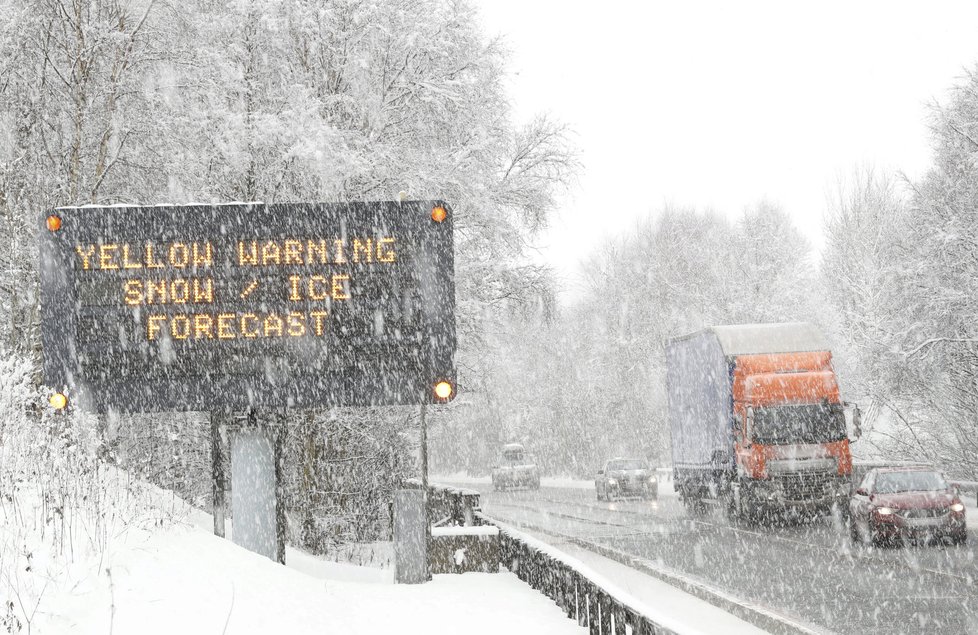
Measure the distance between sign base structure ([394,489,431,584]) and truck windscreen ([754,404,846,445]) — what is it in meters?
12.7

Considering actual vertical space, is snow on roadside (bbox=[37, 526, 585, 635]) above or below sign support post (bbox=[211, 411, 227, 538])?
below

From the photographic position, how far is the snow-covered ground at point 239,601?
295 inches

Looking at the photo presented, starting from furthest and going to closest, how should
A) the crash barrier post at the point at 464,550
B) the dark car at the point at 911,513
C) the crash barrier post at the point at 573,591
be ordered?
the dark car at the point at 911,513 → the crash barrier post at the point at 464,550 → the crash barrier post at the point at 573,591

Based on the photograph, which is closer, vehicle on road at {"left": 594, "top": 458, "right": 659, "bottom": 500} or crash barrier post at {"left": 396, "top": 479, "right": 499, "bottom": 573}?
crash barrier post at {"left": 396, "top": 479, "right": 499, "bottom": 573}

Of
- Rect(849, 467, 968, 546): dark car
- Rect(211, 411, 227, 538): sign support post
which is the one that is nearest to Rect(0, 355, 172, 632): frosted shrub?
Rect(211, 411, 227, 538): sign support post

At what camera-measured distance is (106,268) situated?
33.9ft

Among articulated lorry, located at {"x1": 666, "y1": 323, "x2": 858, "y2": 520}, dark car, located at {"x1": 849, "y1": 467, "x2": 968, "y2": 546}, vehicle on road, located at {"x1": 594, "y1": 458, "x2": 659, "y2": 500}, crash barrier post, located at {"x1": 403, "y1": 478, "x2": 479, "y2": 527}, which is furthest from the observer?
vehicle on road, located at {"x1": 594, "y1": 458, "x2": 659, "y2": 500}

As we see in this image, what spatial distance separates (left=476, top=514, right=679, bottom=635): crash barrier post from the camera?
6.77 meters

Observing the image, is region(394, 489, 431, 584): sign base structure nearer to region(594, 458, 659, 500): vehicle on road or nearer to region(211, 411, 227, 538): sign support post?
region(211, 411, 227, 538): sign support post

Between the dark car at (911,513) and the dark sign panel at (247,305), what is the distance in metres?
10.9

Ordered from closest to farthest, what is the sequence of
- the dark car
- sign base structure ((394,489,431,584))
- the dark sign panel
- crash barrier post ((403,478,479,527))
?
the dark sign panel < sign base structure ((394,489,431,584)) < the dark car < crash barrier post ((403,478,479,527))

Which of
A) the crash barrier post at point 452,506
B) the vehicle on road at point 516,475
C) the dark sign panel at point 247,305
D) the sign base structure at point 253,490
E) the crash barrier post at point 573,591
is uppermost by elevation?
the dark sign panel at point 247,305

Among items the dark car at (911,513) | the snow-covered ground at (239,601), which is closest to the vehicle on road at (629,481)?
the dark car at (911,513)

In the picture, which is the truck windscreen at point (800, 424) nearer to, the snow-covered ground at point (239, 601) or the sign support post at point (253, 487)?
the snow-covered ground at point (239, 601)
